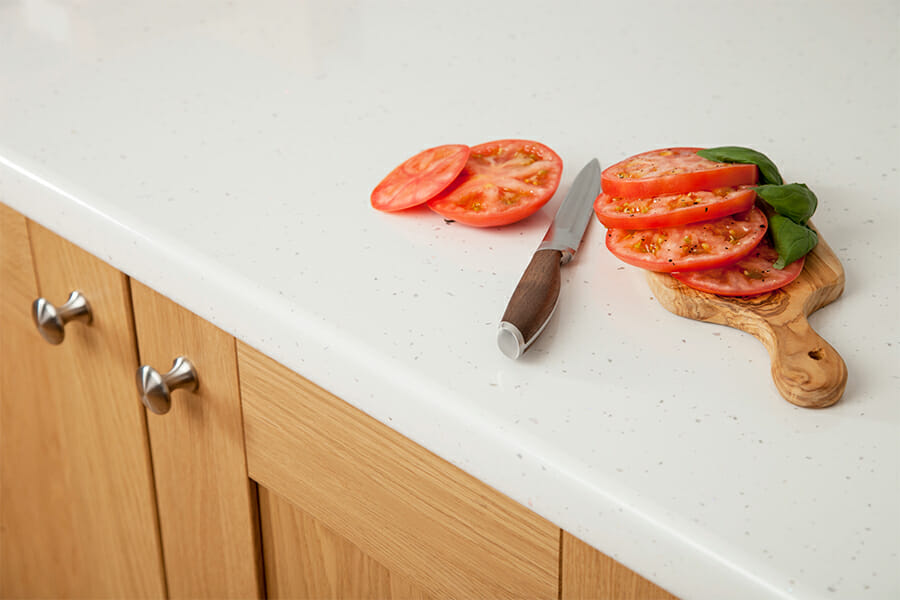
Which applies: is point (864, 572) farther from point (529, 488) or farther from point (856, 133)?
point (856, 133)

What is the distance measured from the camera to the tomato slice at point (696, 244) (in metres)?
0.50

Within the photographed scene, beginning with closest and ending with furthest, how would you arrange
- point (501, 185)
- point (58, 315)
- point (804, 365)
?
point (804, 365)
point (501, 185)
point (58, 315)

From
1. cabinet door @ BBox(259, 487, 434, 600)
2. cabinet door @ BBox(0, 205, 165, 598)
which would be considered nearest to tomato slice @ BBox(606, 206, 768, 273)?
cabinet door @ BBox(259, 487, 434, 600)

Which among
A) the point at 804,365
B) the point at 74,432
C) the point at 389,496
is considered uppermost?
the point at 804,365

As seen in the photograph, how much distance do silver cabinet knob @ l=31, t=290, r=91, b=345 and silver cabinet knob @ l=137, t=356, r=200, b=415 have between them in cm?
11

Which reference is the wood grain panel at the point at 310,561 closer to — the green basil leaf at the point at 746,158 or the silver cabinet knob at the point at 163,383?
the silver cabinet knob at the point at 163,383

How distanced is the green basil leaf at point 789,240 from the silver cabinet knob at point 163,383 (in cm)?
41

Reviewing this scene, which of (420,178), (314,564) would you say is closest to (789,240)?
(420,178)

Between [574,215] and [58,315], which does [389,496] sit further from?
[58,315]

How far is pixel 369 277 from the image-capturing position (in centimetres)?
55

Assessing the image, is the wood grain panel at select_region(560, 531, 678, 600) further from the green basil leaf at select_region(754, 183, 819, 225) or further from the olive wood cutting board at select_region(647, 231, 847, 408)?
the green basil leaf at select_region(754, 183, 819, 225)

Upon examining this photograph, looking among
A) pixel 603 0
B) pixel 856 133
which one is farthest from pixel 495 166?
pixel 603 0

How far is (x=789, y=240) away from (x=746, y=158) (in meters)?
0.06

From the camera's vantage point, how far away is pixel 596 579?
18.2 inches
